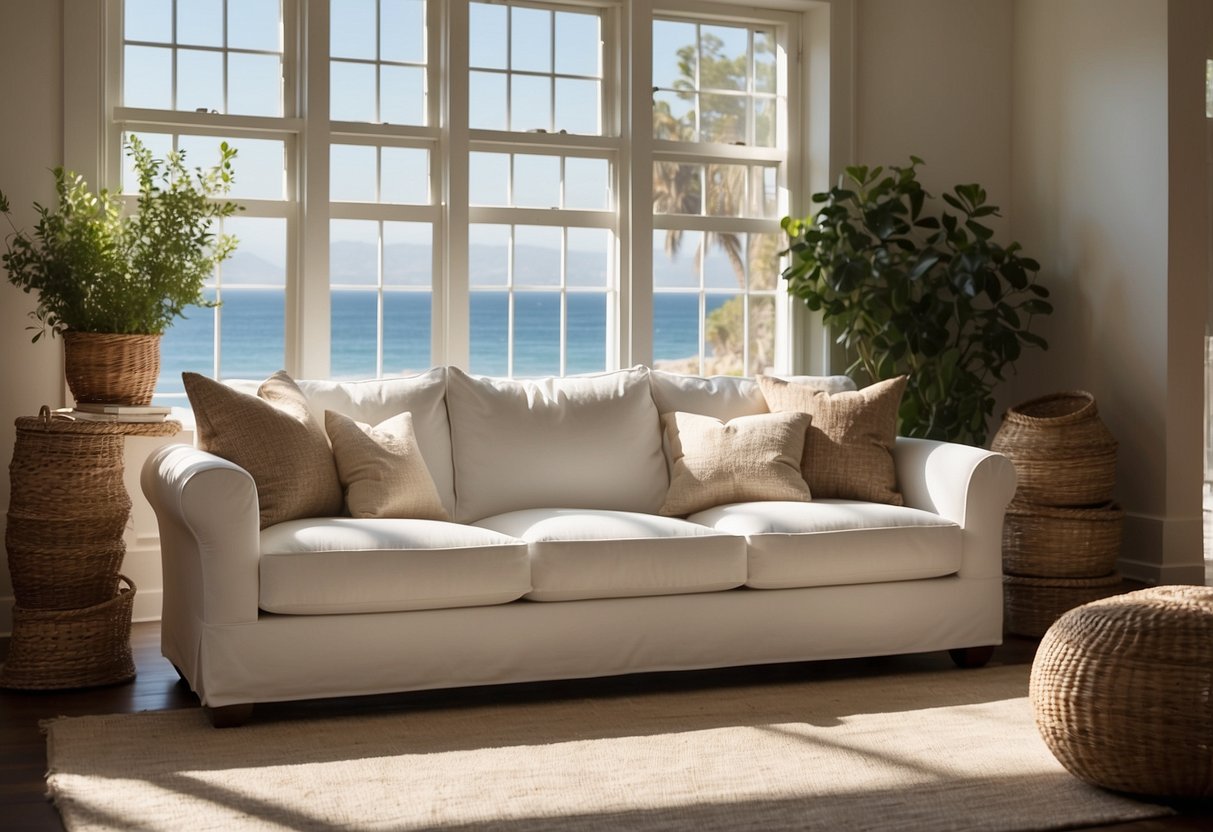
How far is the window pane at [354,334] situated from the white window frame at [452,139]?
4.0 inches

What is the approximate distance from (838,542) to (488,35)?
102 inches

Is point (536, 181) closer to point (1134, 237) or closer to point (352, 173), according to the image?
point (352, 173)

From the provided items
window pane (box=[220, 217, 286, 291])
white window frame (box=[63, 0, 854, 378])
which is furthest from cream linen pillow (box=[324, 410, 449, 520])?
window pane (box=[220, 217, 286, 291])

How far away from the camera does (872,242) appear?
533 centimetres

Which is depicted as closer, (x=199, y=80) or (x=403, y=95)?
(x=199, y=80)

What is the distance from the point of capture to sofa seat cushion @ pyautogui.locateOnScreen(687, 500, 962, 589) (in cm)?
378

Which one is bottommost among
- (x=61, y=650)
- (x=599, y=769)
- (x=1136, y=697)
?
(x=599, y=769)

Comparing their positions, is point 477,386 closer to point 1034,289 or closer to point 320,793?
point 320,793

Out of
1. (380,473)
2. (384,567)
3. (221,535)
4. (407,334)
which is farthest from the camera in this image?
(407,334)

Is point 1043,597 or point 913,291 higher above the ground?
point 913,291

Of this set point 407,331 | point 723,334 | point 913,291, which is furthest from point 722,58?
point 407,331

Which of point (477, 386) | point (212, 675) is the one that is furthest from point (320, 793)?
point (477, 386)

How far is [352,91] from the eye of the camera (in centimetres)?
488

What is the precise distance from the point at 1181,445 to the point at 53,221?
14.1ft
